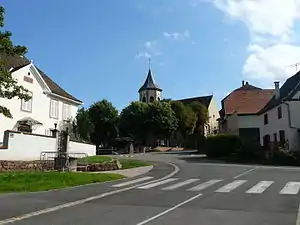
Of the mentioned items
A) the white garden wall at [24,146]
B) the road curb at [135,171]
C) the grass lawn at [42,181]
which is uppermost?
the white garden wall at [24,146]

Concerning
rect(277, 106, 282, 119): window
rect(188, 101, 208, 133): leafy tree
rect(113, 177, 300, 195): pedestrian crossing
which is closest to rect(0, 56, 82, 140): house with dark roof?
rect(113, 177, 300, 195): pedestrian crossing

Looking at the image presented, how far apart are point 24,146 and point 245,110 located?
143ft

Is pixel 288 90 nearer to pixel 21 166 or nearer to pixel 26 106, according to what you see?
pixel 26 106

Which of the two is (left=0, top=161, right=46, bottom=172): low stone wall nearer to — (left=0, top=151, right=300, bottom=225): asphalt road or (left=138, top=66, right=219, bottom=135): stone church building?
(left=0, top=151, right=300, bottom=225): asphalt road

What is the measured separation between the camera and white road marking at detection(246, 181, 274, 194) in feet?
56.7

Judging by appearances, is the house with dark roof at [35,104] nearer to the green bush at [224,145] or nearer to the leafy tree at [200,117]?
the green bush at [224,145]

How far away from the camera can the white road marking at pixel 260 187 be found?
56.7 feet

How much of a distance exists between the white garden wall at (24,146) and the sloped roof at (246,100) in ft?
129

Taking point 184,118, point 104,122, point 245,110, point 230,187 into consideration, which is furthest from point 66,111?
point 184,118

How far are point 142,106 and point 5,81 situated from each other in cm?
6129

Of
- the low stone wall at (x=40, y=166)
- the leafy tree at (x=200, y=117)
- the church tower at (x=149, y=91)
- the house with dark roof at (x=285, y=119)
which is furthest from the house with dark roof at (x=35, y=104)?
the church tower at (x=149, y=91)

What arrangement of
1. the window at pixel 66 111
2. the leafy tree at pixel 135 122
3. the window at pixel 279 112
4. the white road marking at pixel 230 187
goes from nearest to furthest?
the white road marking at pixel 230 187
the window at pixel 66 111
the window at pixel 279 112
the leafy tree at pixel 135 122

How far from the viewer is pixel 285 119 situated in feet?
157

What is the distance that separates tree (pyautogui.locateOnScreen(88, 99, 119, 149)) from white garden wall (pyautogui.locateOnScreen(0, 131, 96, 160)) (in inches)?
1811
